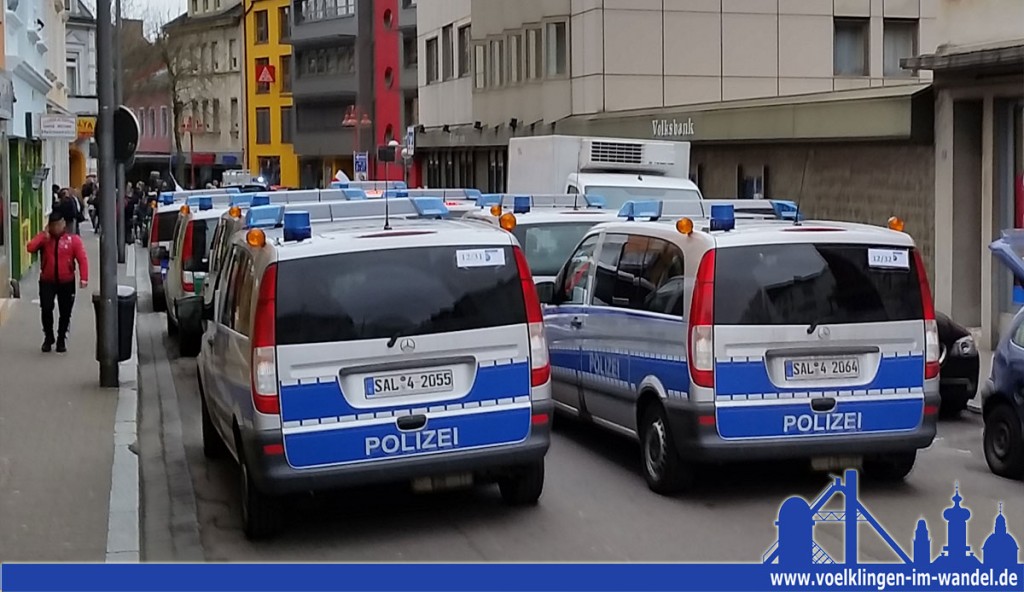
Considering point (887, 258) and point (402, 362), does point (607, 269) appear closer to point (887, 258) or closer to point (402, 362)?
point (887, 258)

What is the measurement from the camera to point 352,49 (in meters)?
76.6

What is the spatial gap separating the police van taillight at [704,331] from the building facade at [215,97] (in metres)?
81.8

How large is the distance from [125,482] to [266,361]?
249 cm

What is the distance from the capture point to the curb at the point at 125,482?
831cm

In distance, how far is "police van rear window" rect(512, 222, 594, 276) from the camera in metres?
14.1

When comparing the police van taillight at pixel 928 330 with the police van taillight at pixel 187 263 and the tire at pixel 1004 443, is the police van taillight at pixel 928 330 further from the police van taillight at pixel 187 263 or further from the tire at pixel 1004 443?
the police van taillight at pixel 187 263

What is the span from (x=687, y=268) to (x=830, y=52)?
27.8 meters

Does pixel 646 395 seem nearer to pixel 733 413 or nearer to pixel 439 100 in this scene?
pixel 733 413

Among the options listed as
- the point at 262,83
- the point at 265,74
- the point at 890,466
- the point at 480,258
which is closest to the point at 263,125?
the point at 262,83

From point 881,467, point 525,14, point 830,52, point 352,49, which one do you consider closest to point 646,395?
point 881,467

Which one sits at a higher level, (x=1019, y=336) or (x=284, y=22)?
(x=284, y=22)

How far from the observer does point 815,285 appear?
29.8 ft

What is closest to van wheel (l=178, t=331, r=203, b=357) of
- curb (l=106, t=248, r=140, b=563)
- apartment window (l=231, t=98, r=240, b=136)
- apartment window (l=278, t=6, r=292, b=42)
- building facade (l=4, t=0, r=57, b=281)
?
curb (l=106, t=248, r=140, b=563)

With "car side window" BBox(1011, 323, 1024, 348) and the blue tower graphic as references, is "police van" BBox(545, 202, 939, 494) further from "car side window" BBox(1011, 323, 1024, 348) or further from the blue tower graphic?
"car side window" BBox(1011, 323, 1024, 348)
